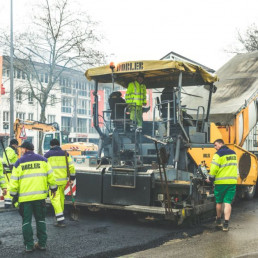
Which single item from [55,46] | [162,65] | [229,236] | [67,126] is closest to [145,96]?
[162,65]

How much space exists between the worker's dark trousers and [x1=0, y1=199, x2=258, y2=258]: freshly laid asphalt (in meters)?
0.16

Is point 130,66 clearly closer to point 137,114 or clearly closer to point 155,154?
point 137,114

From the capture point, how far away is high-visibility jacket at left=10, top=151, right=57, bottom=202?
5.93 meters

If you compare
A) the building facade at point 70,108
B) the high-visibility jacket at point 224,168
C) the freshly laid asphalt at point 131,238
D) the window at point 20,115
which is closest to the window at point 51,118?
the building facade at point 70,108

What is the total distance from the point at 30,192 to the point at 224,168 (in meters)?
3.48

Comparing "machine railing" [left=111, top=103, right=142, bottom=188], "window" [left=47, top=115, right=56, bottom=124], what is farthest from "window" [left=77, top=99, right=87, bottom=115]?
"machine railing" [left=111, top=103, right=142, bottom=188]

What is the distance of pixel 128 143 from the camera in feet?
27.9

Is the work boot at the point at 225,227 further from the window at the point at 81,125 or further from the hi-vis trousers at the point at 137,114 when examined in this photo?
the window at the point at 81,125

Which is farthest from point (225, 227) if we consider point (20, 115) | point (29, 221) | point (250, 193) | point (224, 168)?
point (20, 115)

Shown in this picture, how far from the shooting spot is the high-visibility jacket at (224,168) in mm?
7685

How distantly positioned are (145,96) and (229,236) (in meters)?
3.18

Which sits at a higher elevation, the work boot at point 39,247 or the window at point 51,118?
the window at point 51,118

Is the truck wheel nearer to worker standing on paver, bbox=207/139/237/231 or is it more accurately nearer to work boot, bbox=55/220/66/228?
worker standing on paver, bbox=207/139/237/231

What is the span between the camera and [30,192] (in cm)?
593
